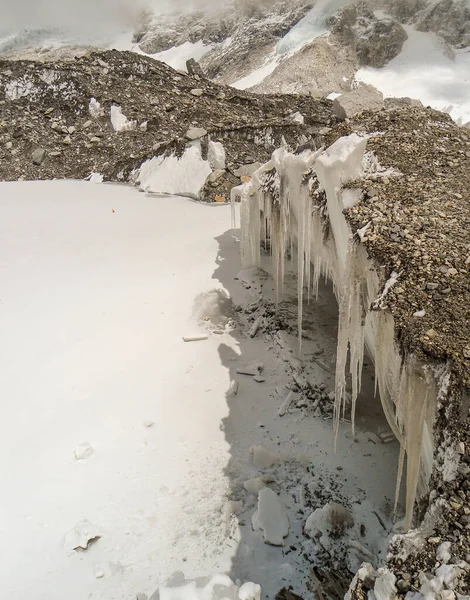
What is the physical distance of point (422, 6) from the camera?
30.4 metres

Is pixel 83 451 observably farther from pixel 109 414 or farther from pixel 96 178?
pixel 96 178

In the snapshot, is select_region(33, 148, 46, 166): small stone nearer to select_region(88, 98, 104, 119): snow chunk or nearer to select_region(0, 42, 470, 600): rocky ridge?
select_region(0, 42, 470, 600): rocky ridge

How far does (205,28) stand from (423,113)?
47.0 m

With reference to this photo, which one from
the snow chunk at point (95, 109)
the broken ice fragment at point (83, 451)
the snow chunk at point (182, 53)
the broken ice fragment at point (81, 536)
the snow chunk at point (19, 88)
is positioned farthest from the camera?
the snow chunk at point (182, 53)

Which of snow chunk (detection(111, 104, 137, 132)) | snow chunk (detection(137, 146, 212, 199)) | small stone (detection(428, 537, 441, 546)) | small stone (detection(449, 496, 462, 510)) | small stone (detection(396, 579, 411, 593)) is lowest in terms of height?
snow chunk (detection(137, 146, 212, 199))

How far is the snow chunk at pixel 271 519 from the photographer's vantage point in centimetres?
328

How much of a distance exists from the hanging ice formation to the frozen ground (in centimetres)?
57

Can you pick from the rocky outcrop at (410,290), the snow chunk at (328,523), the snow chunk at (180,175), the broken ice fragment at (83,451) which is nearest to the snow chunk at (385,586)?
the rocky outcrop at (410,290)

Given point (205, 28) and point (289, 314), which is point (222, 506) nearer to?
point (289, 314)

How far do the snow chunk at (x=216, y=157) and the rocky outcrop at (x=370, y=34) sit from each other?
922 inches

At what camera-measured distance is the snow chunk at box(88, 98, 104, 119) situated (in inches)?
596

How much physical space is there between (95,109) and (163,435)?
14010 mm

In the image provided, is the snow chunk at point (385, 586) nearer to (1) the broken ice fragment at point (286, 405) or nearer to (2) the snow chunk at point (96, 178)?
(1) the broken ice fragment at point (286, 405)

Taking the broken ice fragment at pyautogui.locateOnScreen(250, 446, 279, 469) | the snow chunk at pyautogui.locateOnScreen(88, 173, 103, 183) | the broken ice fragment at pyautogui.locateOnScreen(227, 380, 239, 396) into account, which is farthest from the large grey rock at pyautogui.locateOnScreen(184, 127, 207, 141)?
the broken ice fragment at pyautogui.locateOnScreen(250, 446, 279, 469)
